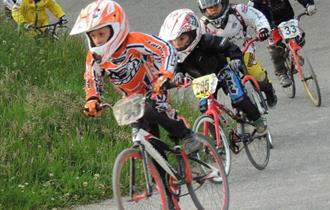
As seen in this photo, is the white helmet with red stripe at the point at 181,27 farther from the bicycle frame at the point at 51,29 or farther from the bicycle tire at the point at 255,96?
the bicycle frame at the point at 51,29

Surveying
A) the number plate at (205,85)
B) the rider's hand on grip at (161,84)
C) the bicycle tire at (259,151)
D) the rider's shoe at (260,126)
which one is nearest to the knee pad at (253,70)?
the bicycle tire at (259,151)

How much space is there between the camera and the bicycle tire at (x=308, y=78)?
10258 mm

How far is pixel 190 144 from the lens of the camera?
6.50 meters

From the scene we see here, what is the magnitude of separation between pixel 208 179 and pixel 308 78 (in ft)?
13.3

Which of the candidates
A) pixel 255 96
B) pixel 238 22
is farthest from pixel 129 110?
pixel 238 22

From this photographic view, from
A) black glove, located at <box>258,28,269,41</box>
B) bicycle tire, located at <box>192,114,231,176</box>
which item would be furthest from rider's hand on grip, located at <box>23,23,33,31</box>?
bicycle tire, located at <box>192,114,231,176</box>

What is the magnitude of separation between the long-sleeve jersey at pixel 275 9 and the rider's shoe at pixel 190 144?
434 cm

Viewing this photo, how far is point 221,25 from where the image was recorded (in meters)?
8.85

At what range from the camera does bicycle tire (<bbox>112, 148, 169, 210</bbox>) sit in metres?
5.78

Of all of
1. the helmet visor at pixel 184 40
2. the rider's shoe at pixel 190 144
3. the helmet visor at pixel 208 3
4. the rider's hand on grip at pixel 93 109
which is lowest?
the rider's shoe at pixel 190 144

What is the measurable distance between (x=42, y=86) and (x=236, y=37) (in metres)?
2.35

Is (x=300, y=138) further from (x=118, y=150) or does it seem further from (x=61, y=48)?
(x=61, y=48)

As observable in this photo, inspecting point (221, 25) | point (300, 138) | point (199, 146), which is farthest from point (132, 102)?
point (300, 138)

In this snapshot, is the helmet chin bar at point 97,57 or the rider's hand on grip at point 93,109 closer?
the rider's hand on grip at point 93,109
